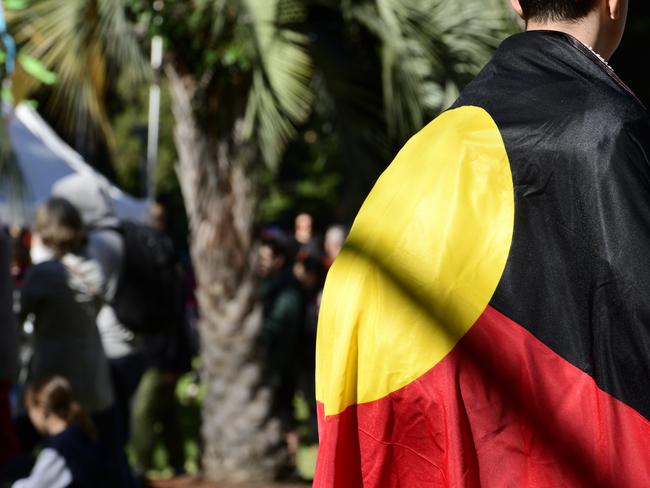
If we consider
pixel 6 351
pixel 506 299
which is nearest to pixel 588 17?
pixel 506 299

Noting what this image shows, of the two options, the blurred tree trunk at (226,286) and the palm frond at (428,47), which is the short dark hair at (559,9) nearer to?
the palm frond at (428,47)

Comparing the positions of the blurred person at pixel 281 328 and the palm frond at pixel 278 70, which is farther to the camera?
the blurred person at pixel 281 328

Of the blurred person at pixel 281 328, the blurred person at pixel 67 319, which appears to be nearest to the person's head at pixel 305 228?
the blurred person at pixel 281 328

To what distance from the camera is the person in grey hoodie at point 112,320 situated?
22.9 ft

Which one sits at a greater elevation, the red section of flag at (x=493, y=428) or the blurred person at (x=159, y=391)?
the red section of flag at (x=493, y=428)

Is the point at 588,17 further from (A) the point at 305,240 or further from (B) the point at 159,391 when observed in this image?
(A) the point at 305,240

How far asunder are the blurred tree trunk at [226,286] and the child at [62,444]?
2.43 m

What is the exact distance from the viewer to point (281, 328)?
8.64 m

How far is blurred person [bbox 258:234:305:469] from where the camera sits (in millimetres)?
8492

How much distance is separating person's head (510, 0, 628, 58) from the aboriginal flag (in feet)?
0.13

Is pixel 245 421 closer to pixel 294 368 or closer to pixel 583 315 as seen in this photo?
pixel 294 368

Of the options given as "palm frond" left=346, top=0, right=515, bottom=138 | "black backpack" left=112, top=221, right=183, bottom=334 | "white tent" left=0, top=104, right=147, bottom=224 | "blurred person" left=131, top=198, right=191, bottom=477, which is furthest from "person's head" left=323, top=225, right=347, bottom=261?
"white tent" left=0, top=104, right=147, bottom=224

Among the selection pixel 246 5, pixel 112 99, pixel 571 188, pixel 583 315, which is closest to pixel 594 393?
pixel 583 315

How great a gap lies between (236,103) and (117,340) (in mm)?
1722
